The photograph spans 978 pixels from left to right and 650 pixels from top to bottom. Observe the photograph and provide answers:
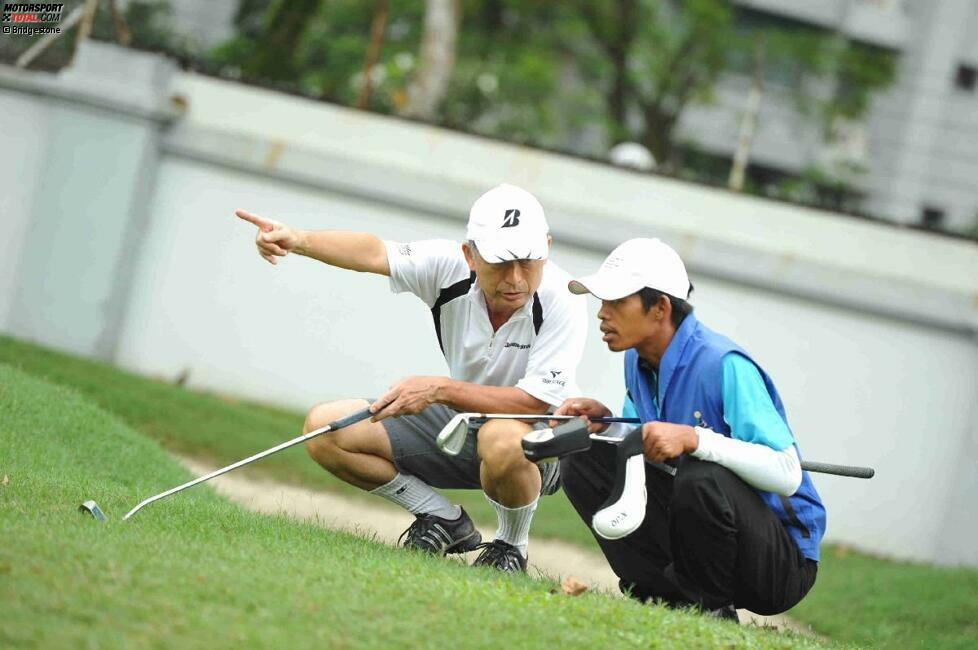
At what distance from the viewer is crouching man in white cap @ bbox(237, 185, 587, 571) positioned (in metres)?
5.45

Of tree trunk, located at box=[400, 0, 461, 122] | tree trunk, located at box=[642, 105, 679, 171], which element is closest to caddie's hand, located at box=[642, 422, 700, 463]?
tree trunk, located at box=[400, 0, 461, 122]

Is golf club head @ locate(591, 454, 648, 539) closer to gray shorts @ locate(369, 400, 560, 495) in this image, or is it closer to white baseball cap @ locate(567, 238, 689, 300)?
white baseball cap @ locate(567, 238, 689, 300)

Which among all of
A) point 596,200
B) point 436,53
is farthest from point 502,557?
point 436,53

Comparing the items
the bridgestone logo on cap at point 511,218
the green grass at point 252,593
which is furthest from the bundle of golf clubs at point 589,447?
the bridgestone logo on cap at point 511,218

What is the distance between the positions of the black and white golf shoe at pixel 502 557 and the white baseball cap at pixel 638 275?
1185 millimetres

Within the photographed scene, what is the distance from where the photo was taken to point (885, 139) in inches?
1192

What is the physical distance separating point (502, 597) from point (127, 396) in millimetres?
6126

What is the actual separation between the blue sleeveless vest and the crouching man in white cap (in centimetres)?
53

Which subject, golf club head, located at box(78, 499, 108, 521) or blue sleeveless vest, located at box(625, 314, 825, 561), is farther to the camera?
golf club head, located at box(78, 499, 108, 521)

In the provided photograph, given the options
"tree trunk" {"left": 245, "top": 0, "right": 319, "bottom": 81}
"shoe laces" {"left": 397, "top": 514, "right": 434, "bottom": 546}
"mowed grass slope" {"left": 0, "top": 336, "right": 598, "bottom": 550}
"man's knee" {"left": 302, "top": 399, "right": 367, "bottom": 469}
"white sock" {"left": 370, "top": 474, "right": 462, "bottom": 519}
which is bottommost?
"mowed grass slope" {"left": 0, "top": 336, "right": 598, "bottom": 550}

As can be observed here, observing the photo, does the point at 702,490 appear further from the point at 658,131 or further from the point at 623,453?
the point at 658,131

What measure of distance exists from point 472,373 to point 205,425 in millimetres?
4672

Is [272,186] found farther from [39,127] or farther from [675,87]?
[675,87]

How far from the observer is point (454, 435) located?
5.29m
